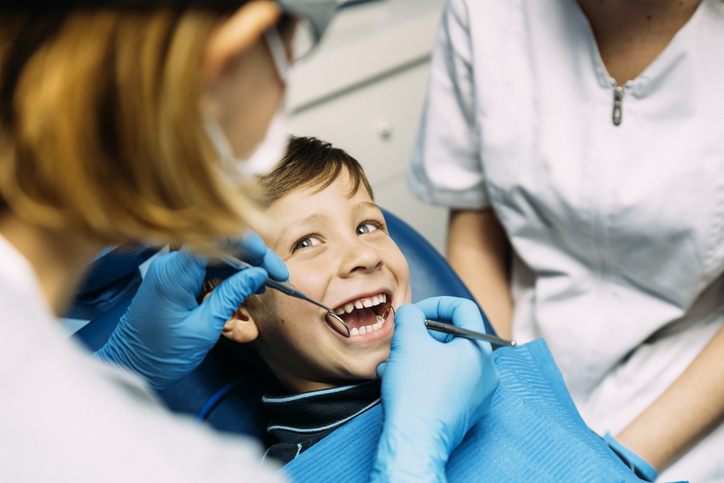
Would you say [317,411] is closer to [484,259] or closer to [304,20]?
[484,259]

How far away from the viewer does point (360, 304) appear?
106cm

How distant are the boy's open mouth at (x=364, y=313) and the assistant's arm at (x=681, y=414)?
490 mm

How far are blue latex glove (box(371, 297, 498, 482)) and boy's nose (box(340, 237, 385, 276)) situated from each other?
0.11 metres

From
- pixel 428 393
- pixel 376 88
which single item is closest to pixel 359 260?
pixel 428 393

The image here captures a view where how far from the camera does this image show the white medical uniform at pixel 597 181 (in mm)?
1059

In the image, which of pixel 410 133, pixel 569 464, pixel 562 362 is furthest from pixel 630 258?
pixel 410 133

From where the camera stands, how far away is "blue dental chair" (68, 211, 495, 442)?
1120mm

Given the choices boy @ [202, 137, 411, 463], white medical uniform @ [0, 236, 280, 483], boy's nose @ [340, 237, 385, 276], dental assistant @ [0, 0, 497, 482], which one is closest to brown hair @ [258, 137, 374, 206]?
boy @ [202, 137, 411, 463]

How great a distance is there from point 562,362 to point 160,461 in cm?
92

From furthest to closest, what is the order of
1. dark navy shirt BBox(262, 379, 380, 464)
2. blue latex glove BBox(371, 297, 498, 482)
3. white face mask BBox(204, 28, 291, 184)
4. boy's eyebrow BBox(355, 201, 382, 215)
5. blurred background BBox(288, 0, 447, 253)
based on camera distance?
1. blurred background BBox(288, 0, 447, 253)
2. boy's eyebrow BBox(355, 201, 382, 215)
3. dark navy shirt BBox(262, 379, 380, 464)
4. blue latex glove BBox(371, 297, 498, 482)
5. white face mask BBox(204, 28, 291, 184)

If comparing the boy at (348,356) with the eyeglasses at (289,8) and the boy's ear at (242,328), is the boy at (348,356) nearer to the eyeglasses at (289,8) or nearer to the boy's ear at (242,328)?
the boy's ear at (242,328)

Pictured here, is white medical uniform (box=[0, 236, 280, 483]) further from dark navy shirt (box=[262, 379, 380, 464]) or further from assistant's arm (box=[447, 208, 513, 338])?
assistant's arm (box=[447, 208, 513, 338])

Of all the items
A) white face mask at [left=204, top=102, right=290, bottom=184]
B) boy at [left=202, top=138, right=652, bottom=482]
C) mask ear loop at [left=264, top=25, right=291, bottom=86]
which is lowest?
boy at [left=202, top=138, right=652, bottom=482]

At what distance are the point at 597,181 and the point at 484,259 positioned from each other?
325mm
